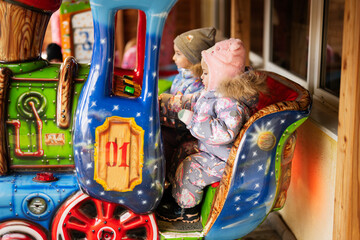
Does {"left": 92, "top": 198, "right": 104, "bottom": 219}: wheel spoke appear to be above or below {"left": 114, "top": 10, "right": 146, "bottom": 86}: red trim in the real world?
below

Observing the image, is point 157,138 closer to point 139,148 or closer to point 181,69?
point 139,148

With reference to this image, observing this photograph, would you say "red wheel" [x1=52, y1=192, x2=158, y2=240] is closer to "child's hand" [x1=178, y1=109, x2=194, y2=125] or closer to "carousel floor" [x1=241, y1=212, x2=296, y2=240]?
"child's hand" [x1=178, y1=109, x2=194, y2=125]

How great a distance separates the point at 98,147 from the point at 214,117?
22.9 inches

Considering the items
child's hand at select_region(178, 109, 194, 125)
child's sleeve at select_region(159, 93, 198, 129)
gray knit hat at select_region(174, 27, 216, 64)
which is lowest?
child's sleeve at select_region(159, 93, 198, 129)

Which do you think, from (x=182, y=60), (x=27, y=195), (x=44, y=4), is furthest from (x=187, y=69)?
(x=27, y=195)

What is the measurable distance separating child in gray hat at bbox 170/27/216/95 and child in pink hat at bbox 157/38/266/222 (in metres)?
0.31

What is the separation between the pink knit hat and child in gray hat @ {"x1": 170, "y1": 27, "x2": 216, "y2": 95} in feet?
1.24

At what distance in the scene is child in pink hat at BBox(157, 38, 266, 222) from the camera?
236 centimetres

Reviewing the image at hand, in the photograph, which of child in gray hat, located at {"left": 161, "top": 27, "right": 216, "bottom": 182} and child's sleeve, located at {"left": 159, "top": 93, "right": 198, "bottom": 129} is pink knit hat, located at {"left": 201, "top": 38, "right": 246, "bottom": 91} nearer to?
child's sleeve, located at {"left": 159, "top": 93, "right": 198, "bottom": 129}

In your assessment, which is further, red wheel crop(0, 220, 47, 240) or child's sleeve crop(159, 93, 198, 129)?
child's sleeve crop(159, 93, 198, 129)

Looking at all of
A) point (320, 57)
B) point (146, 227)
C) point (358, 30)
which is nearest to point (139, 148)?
point (146, 227)

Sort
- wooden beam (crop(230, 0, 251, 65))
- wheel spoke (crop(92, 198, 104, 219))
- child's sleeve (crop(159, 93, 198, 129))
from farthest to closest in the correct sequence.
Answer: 1. wooden beam (crop(230, 0, 251, 65))
2. child's sleeve (crop(159, 93, 198, 129))
3. wheel spoke (crop(92, 198, 104, 219))

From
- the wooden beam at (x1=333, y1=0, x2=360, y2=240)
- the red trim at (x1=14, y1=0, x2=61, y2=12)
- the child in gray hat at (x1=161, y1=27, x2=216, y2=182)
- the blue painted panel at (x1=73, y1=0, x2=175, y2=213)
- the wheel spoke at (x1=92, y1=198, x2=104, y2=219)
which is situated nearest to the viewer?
the wooden beam at (x1=333, y1=0, x2=360, y2=240)

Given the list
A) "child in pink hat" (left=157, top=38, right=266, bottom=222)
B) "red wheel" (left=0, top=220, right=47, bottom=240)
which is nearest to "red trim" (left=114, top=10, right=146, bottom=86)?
"child in pink hat" (left=157, top=38, right=266, bottom=222)
